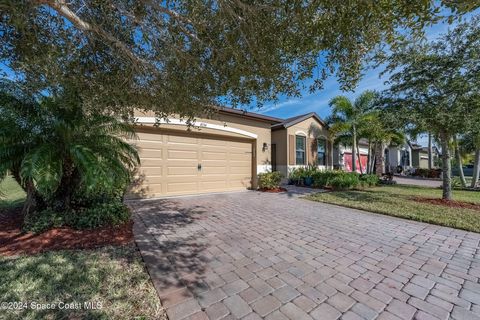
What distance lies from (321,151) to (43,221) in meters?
14.3

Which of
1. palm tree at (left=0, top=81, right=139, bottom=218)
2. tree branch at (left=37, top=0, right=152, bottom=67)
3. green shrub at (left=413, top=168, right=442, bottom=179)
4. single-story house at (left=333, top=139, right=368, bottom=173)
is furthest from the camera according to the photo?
green shrub at (left=413, top=168, right=442, bottom=179)

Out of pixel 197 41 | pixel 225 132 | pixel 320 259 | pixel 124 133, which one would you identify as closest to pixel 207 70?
pixel 197 41

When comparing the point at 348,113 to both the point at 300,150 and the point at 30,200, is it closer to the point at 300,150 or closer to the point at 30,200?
the point at 300,150

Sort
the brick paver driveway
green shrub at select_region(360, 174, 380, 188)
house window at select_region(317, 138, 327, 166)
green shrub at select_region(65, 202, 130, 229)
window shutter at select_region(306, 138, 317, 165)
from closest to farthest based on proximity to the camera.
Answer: the brick paver driveway
green shrub at select_region(65, 202, 130, 229)
green shrub at select_region(360, 174, 380, 188)
window shutter at select_region(306, 138, 317, 165)
house window at select_region(317, 138, 327, 166)

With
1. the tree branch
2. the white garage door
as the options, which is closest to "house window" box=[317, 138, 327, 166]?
the white garage door

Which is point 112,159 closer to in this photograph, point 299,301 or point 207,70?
point 207,70

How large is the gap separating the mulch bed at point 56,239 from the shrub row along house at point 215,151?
2.79 meters

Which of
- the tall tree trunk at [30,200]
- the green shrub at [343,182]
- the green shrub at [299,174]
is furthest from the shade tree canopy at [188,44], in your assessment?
the green shrub at [299,174]

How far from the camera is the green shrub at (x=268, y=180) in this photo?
10.4m

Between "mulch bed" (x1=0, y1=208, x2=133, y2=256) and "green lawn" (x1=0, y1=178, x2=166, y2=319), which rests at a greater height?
"mulch bed" (x1=0, y1=208, x2=133, y2=256)

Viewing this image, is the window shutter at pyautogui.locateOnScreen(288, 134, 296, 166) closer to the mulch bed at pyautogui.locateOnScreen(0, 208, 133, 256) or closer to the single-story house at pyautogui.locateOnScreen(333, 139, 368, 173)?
the single-story house at pyautogui.locateOnScreen(333, 139, 368, 173)

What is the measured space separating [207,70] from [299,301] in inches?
160

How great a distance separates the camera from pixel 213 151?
951 centimetres

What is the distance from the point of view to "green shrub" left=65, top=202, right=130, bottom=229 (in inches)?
176
